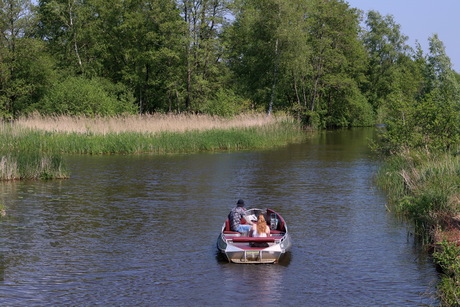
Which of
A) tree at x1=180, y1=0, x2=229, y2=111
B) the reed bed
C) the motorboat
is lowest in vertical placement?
the motorboat

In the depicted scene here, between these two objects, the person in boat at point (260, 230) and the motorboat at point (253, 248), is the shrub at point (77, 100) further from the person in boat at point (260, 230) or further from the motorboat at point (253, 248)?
the motorboat at point (253, 248)

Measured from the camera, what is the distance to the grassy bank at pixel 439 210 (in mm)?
12711

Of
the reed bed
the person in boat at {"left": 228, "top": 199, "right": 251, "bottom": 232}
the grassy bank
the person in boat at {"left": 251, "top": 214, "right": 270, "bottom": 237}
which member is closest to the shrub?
the reed bed

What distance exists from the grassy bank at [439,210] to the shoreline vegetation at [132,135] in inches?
819

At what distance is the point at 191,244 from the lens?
18141 millimetres

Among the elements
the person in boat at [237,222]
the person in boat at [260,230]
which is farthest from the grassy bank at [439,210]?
the person in boat at [237,222]

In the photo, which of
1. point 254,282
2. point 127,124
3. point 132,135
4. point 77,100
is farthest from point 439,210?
point 77,100

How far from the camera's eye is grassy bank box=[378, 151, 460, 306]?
12711 millimetres

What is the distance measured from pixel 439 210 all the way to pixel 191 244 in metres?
7.27

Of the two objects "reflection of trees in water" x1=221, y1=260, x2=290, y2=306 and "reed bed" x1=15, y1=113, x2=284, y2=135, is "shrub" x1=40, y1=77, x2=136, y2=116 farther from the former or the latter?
"reflection of trees in water" x1=221, y1=260, x2=290, y2=306

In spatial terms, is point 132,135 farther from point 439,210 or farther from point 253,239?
point 439,210

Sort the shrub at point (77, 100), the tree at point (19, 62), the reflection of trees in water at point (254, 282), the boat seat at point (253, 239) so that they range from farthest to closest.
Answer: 1. the tree at point (19, 62)
2. the shrub at point (77, 100)
3. the boat seat at point (253, 239)
4. the reflection of trees in water at point (254, 282)

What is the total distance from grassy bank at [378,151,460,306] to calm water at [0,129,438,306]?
0.66 metres

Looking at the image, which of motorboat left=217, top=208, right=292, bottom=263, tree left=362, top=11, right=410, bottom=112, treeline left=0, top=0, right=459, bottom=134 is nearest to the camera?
motorboat left=217, top=208, right=292, bottom=263
